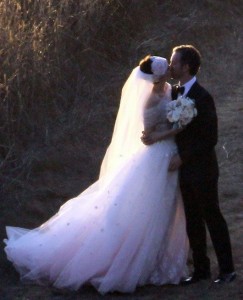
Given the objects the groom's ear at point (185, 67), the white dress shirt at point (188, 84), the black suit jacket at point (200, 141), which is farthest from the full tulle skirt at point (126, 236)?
the groom's ear at point (185, 67)

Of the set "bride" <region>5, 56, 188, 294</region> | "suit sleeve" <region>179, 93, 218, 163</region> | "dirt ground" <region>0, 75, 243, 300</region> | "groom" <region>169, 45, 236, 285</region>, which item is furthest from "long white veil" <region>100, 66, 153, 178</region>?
"dirt ground" <region>0, 75, 243, 300</region>

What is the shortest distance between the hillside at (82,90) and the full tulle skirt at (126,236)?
143mm

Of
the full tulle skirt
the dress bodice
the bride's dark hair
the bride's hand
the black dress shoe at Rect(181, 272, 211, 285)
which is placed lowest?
the black dress shoe at Rect(181, 272, 211, 285)

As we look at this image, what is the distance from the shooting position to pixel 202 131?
6.78 meters

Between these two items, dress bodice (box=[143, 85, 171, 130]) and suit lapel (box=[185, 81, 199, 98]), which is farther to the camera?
dress bodice (box=[143, 85, 171, 130])

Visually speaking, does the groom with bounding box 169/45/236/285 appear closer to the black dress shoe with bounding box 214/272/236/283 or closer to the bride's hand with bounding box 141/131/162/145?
the black dress shoe with bounding box 214/272/236/283

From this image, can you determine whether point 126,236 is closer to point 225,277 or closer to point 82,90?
point 225,277

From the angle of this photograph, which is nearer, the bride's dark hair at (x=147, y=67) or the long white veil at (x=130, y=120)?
the bride's dark hair at (x=147, y=67)

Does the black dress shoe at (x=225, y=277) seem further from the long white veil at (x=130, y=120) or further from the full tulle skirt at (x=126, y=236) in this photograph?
the long white veil at (x=130, y=120)

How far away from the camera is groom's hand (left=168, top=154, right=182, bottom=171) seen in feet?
23.0

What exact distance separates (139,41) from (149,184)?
5.65 meters

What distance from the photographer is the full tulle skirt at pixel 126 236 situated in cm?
710

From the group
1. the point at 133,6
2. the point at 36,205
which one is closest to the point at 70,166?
the point at 36,205

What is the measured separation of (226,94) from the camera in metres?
11.7
